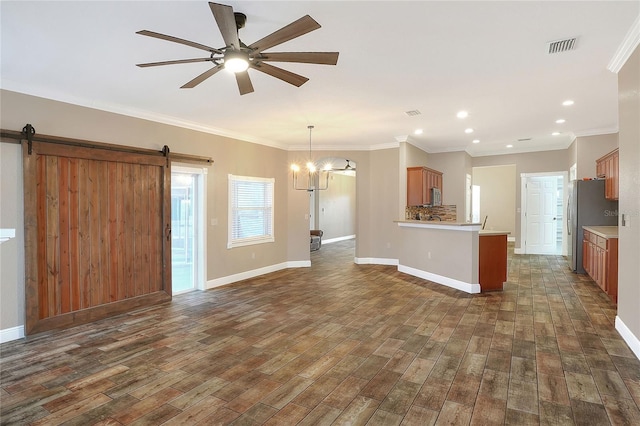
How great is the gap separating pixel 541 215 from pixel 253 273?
7.82 metres

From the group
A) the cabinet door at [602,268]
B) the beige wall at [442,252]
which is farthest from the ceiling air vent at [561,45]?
the cabinet door at [602,268]

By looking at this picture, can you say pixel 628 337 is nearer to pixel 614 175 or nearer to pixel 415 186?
pixel 614 175

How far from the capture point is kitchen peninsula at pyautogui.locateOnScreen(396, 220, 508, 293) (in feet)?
17.7

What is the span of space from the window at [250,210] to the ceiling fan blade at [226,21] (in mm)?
4234

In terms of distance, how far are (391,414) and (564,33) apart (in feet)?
10.6

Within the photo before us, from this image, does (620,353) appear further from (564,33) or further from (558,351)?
(564,33)

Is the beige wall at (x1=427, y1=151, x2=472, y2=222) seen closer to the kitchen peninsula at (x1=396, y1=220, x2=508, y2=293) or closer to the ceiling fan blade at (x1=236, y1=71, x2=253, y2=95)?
the kitchen peninsula at (x1=396, y1=220, x2=508, y2=293)

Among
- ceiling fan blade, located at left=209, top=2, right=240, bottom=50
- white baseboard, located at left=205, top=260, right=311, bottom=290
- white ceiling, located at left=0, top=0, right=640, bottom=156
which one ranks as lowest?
white baseboard, located at left=205, top=260, right=311, bottom=290

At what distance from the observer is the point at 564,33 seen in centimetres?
278

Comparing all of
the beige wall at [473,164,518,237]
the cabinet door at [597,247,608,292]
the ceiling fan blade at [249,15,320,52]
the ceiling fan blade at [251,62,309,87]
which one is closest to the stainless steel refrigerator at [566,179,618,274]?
the cabinet door at [597,247,608,292]

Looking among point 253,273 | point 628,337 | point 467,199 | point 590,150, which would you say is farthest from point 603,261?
point 253,273

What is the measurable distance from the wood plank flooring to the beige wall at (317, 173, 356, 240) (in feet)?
24.1

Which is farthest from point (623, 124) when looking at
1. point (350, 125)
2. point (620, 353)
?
point (350, 125)

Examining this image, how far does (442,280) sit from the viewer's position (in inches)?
233
